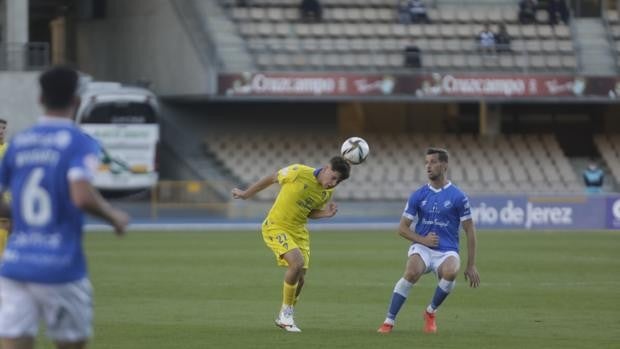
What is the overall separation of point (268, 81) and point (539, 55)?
925 cm

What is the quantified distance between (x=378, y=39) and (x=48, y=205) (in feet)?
122

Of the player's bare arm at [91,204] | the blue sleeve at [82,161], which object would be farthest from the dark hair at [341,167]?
the player's bare arm at [91,204]

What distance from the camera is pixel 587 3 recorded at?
47031mm

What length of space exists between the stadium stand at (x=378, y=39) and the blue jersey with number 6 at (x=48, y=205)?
3503 cm

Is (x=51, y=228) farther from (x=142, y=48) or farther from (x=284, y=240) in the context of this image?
(x=142, y=48)

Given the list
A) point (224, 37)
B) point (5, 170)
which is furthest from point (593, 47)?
point (5, 170)

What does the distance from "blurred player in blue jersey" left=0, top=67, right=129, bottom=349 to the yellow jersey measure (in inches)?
270

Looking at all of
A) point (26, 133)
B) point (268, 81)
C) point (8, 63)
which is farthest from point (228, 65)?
point (26, 133)

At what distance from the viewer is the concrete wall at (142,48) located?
43094mm

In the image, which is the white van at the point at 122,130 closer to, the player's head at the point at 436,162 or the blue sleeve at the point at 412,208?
the blue sleeve at the point at 412,208

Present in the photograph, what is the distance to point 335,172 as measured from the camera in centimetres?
1380

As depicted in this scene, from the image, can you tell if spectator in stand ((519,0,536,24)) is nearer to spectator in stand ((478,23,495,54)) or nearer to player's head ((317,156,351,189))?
spectator in stand ((478,23,495,54))

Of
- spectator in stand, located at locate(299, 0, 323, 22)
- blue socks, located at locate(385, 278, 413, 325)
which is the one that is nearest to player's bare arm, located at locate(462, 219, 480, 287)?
blue socks, located at locate(385, 278, 413, 325)

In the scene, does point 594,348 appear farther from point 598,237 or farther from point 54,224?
point 598,237
